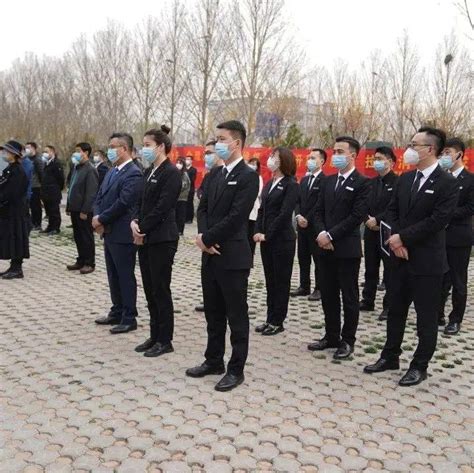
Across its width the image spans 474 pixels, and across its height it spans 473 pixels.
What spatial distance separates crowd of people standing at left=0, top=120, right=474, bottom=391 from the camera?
418cm

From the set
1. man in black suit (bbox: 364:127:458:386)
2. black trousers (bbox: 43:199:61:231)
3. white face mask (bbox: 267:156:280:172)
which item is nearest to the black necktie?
man in black suit (bbox: 364:127:458:386)

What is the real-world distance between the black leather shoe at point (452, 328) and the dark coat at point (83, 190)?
16.6ft

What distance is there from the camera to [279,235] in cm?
579

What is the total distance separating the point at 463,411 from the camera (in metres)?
3.95

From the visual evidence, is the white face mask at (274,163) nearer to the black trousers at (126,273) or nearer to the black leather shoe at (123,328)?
the black trousers at (126,273)

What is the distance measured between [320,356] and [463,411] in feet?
4.41

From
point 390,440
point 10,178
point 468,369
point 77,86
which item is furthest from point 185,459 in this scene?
point 77,86

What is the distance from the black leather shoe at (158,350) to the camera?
4.84 m

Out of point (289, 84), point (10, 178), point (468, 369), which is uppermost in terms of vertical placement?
point (289, 84)

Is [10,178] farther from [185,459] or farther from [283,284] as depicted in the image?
[185,459]

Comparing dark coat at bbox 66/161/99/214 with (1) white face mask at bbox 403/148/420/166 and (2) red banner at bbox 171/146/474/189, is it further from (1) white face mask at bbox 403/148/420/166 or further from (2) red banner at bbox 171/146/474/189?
(1) white face mask at bbox 403/148/420/166

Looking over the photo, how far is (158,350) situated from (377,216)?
302 cm

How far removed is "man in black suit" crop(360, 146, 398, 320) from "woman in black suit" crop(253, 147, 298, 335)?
100cm

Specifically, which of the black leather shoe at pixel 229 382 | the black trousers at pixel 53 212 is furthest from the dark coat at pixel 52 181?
the black leather shoe at pixel 229 382
